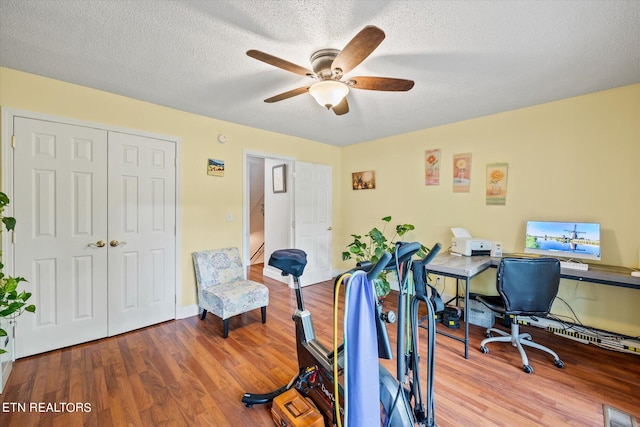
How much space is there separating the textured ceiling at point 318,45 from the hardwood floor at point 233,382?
2397 mm

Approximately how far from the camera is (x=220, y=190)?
11.3 ft

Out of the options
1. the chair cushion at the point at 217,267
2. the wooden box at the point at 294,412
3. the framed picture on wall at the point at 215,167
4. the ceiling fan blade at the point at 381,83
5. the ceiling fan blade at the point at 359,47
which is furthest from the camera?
the framed picture on wall at the point at 215,167

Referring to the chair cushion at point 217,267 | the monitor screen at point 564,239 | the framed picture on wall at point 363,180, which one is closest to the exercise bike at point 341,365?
the chair cushion at point 217,267

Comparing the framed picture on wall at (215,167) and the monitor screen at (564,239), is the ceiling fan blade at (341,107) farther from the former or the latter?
the monitor screen at (564,239)

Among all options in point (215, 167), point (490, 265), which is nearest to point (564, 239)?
point (490, 265)

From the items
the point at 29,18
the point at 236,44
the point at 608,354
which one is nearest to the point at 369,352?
the point at 236,44

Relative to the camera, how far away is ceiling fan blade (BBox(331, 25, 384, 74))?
1.30m

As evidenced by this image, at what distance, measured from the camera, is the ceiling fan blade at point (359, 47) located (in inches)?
51.2

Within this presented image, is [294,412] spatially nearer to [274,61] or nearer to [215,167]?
[274,61]

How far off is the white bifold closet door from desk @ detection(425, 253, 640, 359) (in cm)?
284

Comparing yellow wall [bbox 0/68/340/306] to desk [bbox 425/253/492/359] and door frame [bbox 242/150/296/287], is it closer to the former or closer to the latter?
door frame [bbox 242/150/296/287]

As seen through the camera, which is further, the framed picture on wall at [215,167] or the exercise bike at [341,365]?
the framed picture on wall at [215,167]

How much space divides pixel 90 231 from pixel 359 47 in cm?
285

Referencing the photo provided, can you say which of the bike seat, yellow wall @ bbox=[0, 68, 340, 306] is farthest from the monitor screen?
yellow wall @ bbox=[0, 68, 340, 306]
